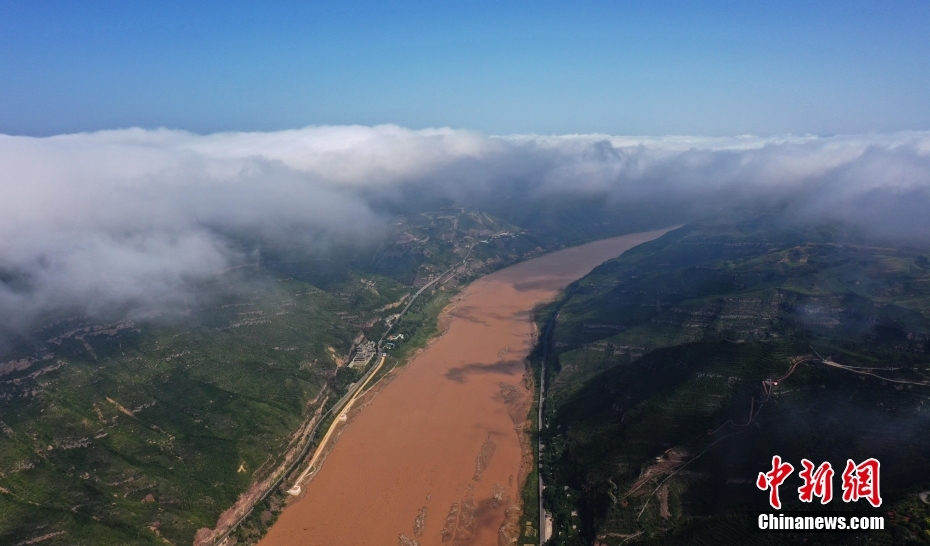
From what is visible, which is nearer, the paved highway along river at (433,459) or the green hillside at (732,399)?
the green hillside at (732,399)

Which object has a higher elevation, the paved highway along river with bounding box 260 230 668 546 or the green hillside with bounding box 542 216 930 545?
the green hillside with bounding box 542 216 930 545

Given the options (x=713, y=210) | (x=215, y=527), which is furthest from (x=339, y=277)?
(x=713, y=210)

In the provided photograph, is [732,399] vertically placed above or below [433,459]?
above

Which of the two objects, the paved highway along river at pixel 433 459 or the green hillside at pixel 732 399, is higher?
the green hillside at pixel 732 399

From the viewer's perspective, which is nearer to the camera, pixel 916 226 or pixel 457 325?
pixel 457 325

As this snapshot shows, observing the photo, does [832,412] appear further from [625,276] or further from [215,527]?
[625,276]

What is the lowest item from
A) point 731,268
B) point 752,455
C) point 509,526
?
point 509,526

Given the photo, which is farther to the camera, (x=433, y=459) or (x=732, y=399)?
(x=433, y=459)

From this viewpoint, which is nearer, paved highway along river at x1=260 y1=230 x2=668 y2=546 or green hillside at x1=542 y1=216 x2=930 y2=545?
green hillside at x1=542 y1=216 x2=930 y2=545
